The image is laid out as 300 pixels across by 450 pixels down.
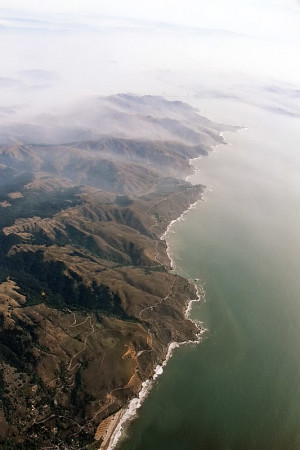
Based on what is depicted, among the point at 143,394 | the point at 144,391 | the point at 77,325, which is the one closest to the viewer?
the point at 143,394

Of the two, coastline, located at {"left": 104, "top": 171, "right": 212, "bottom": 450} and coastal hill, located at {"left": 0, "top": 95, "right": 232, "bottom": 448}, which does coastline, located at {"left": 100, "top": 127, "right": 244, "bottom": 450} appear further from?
coastal hill, located at {"left": 0, "top": 95, "right": 232, "bottom": 448}

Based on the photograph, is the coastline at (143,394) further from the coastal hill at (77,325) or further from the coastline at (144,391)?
the coastal hill at (77,325)

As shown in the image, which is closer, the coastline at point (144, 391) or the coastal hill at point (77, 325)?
the coastline at point (144, 391)

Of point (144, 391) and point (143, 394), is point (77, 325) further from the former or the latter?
point (143, 394)

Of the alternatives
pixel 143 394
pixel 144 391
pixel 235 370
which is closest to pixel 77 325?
pixel 144 391

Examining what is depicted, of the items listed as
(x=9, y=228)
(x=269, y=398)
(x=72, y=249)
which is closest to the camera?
(x=269, y=398)

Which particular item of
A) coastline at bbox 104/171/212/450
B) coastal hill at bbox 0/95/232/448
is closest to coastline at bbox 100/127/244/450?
coastline at bbox 104/171/212/450

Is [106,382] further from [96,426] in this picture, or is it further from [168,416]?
[168,416]

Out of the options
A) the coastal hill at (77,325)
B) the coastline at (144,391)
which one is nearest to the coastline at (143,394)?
the coastline at (144,391)

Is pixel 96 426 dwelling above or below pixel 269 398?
below

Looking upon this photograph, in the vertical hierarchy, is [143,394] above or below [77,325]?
below

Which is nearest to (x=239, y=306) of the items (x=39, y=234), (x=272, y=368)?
(x=272, y=368)
